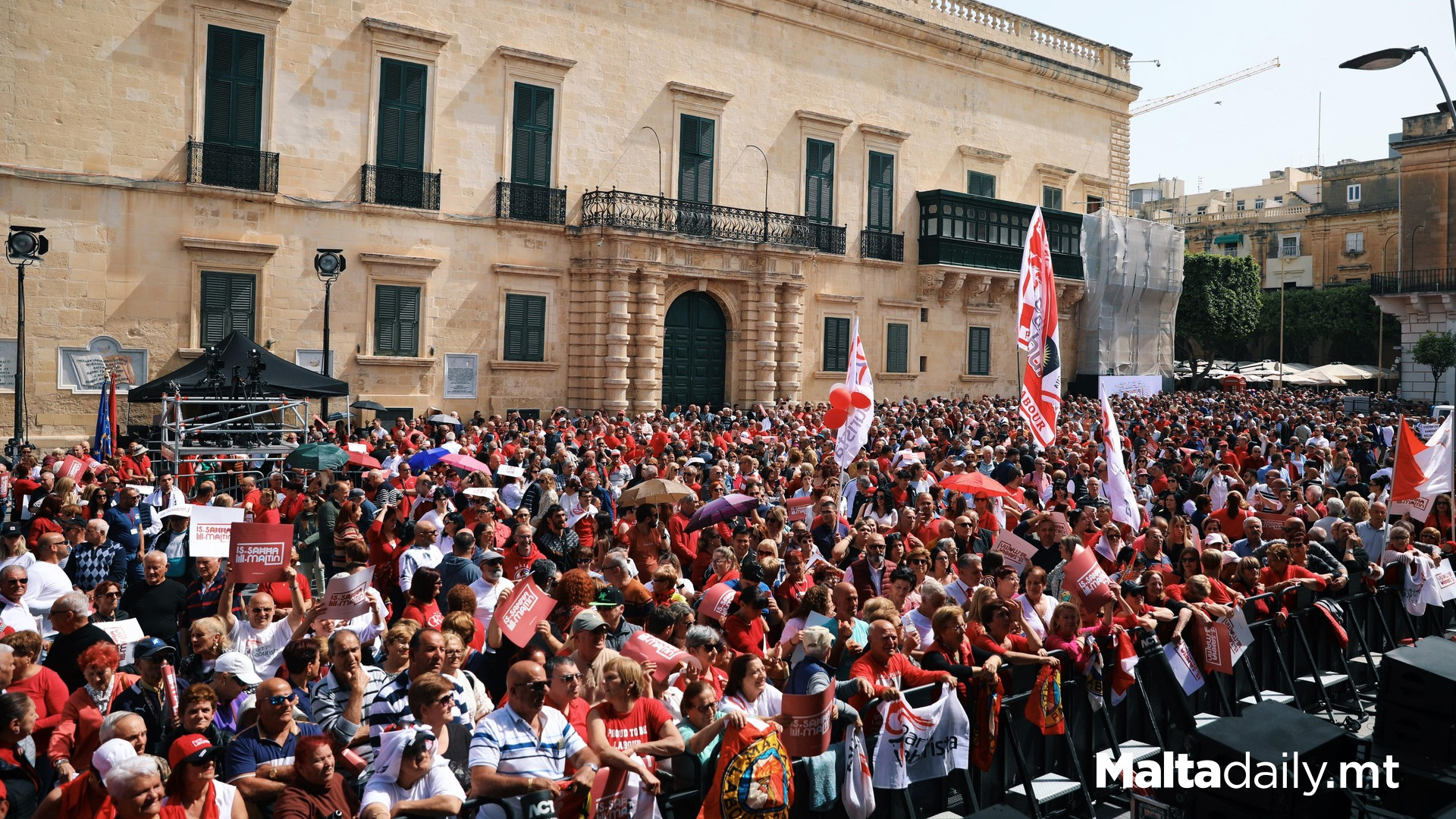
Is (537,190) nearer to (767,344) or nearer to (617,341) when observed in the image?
(617,341)

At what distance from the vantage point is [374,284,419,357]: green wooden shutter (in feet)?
78.6

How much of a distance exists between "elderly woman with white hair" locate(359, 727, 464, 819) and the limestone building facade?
763 inches

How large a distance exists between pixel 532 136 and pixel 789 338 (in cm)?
888

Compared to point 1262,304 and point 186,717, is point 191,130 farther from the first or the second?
point 1262,304

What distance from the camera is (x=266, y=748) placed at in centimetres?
512

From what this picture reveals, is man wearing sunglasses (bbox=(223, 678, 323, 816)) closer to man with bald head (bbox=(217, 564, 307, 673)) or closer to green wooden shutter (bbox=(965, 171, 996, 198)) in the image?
man with bald head (bbox=(217, 564, 307, 673))

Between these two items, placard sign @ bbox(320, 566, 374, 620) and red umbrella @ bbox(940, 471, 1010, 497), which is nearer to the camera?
placard sign @ bbox(320, 566, 374, 620)

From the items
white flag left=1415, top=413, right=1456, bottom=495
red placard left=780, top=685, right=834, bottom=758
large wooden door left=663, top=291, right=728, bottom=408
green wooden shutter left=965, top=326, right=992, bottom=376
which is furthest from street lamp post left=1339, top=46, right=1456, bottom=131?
green wooden shutter left=965, top=326, right=992, bottom=376

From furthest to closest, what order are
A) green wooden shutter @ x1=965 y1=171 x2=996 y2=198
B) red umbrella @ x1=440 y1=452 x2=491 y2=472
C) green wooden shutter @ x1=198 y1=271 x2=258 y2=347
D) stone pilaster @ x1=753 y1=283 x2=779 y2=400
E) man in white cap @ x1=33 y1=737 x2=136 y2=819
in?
1. green wooden shutter @ x1=965 y1=171 x2=996 y2=198
2. stone pilaster @ x1=753 y1=283 x2=779 y2=400
3. green wooden shutter @ x1=198 y1=271 x2=258 y2=347
4. red umbrella @ x1=440 y1=452 x2=491 y2=472
5. man in white cap @ x1=33 y1=737 x2=136 y2=819

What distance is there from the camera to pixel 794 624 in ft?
24.0

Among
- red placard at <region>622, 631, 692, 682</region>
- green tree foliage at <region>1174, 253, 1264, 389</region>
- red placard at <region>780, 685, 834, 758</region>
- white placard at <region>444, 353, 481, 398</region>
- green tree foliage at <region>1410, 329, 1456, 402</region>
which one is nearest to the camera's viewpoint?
red placard at <region>780, 685, 834, 758</region>

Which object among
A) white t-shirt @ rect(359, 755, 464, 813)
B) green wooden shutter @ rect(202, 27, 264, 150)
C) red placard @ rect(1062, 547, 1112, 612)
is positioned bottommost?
white t-shirt @ rect(359, 755, 464, 813)

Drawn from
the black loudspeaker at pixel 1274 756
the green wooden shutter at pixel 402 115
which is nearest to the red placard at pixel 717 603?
the black loudspeaker at pixel 1274 756

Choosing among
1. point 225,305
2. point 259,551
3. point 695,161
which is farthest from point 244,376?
point 695,161
